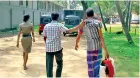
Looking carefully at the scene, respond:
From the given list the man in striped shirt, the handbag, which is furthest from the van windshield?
the handbag

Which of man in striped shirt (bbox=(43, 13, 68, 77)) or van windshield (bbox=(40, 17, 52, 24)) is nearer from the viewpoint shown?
man in striped shirt (bbox=(43, 13, 68, 77))

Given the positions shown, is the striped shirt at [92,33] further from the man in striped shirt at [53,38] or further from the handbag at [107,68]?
the man in striped shirt at [53,38]

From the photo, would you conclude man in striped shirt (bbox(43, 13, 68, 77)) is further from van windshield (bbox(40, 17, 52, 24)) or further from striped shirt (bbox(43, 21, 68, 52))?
van windshield (bbox(40, 17, 52, 24))

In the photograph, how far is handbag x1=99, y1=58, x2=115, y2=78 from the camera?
6.49 metres

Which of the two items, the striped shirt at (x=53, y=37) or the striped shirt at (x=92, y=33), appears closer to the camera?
the striped shirt at (x=92, y=33)

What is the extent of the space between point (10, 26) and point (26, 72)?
80.7ft

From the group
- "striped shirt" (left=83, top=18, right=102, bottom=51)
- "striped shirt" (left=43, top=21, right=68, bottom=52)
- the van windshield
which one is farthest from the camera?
the van windshield

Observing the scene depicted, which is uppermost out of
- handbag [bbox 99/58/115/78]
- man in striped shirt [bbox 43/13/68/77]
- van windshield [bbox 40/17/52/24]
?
man in striped shirt [bbox 43/13/68/77]

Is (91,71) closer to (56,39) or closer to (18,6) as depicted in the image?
(56,39)

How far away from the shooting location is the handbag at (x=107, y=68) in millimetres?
6488

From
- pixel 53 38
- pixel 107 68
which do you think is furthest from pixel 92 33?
pixel 53 38

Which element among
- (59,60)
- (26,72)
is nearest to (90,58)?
(59,60)

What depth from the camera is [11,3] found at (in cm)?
3334

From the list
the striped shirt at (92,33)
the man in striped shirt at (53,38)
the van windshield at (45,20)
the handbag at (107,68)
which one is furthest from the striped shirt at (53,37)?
the van windshield at (45,20)
